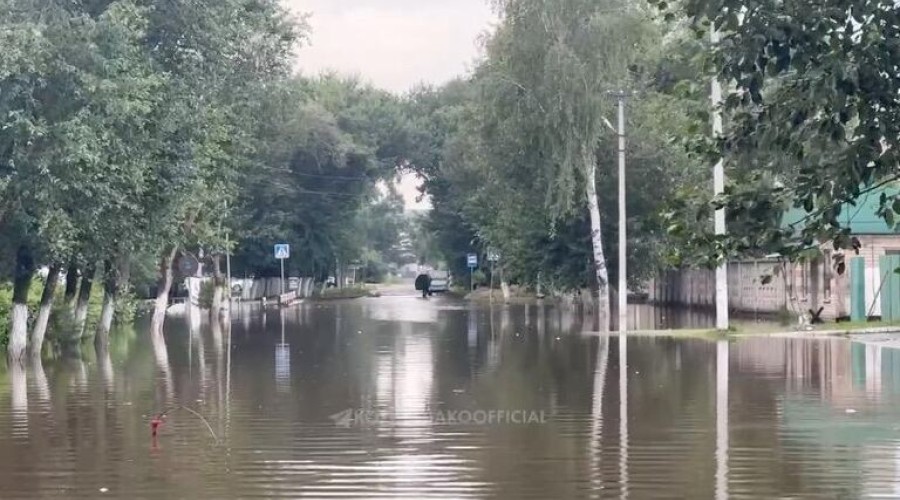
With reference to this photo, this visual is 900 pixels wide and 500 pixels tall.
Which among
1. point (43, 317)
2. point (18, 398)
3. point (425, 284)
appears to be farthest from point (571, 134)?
point (425, 284)

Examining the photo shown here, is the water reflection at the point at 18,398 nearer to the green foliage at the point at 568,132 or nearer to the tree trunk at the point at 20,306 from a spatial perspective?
the tree trunk at the point at 20,306

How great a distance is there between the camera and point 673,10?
8406mm

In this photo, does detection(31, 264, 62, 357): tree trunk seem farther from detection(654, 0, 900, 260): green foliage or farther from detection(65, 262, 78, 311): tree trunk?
detection(654, 0, 900, 260): green foliage

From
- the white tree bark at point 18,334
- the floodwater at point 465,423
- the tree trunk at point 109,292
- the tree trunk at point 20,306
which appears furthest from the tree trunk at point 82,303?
the white tree bark at point 18,334

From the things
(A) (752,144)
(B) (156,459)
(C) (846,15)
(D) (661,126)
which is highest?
(D) (661,126)

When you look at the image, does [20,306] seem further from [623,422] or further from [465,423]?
[623,422]

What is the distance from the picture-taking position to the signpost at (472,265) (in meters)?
82.8

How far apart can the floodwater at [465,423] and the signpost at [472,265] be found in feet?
170

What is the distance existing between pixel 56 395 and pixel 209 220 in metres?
26.1

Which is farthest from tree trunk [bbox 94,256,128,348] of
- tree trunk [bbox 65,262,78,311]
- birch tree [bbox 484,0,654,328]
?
birch tree [bbox 484,0,654,328]

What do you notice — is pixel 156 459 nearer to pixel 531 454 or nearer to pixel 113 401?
pixel 531 454

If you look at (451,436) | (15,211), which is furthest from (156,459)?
(15,211)

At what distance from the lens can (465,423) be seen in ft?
54.2

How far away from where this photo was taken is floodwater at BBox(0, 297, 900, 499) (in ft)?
39.6
